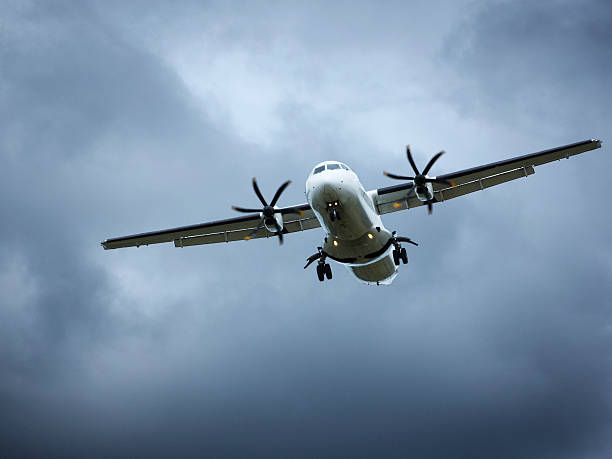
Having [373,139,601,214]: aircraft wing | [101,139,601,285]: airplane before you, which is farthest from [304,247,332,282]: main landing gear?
[373,139,601,214]: aircraft wing

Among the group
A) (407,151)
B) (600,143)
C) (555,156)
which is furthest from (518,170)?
(407,151)

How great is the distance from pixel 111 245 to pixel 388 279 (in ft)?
46.6

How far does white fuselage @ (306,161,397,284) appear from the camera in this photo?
74.2 ft

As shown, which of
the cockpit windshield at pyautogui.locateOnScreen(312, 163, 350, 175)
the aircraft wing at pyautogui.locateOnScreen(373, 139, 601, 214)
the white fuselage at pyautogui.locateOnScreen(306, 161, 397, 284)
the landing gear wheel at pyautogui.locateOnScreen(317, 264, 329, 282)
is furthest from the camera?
the landing gear wheel at pyautogui.locateOnScreen(317, 264, 329, 282)

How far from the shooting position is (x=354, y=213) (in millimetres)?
23672

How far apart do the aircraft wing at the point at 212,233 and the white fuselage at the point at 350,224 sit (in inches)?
107

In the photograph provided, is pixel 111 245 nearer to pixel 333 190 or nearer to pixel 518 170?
pixel 333 190

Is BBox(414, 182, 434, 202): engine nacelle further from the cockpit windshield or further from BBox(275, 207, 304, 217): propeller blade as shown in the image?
BBox(275, 207, 304, 217): propeller blade

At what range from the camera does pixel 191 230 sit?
2859 centimetres

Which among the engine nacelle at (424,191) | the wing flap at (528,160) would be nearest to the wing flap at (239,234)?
the engine nacelle at (424,191)

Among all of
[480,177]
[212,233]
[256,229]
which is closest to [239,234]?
[212,233]

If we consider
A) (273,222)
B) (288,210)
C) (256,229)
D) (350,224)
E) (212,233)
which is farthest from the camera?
(212,233)

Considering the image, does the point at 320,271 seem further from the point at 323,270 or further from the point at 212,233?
the point at 212,233

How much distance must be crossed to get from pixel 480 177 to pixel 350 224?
23.4 ft
